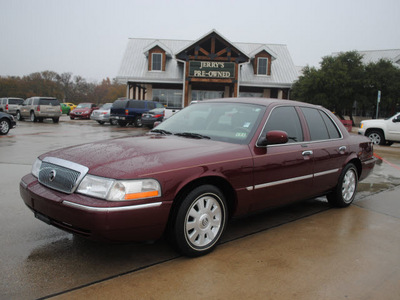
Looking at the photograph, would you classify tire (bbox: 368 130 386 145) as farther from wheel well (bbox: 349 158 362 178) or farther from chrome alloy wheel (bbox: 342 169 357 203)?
chrome alloy wheel (bbox: 342 169 357 203)

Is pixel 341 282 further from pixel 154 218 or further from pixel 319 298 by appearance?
pixel 154 218

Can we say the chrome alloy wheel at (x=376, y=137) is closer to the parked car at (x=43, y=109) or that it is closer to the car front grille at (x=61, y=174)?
the car front grille at (x=61, y=174)

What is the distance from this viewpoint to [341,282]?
3.00 meters

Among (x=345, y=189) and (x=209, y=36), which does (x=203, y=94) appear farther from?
(x=345, y=189)

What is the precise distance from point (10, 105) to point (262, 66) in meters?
21.6

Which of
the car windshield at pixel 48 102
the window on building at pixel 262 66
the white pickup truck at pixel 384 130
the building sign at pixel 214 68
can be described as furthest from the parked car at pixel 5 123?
the window on building at pixel 262 66

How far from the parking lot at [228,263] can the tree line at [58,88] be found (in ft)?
256

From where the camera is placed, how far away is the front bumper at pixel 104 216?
2793 mm

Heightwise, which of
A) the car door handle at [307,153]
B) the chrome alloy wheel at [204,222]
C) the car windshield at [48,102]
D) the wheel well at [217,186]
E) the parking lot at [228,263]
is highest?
the car windshield at [48,102]

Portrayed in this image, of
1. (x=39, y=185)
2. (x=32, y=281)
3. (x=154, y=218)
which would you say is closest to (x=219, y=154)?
(x=154, y=218)

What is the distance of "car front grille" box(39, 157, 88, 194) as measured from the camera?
3.01 m

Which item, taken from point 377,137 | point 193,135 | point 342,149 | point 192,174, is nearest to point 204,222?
point 192,174

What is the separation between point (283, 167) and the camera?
4051mm

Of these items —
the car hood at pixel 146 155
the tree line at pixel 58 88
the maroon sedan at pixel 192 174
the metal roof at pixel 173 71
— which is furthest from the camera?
the tree line at pixel 58 88
